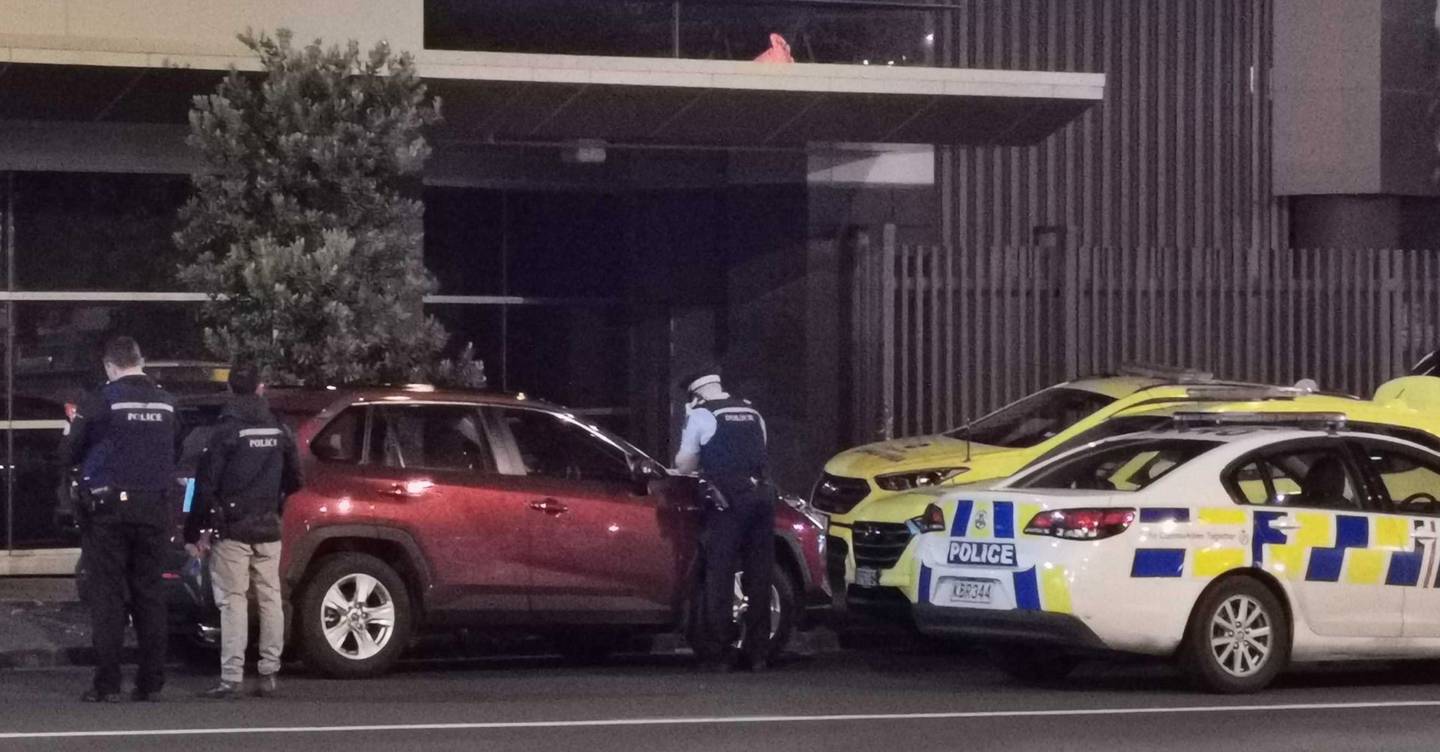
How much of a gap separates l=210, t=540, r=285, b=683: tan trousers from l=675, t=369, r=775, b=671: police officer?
8.30 feet

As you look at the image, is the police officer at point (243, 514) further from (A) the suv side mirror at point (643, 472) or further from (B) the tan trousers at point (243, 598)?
(A) the suv side mirror at point (643, 472)

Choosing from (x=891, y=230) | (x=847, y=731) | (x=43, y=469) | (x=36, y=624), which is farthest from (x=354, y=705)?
(x=891, y=230)

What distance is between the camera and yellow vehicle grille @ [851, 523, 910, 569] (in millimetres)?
12570

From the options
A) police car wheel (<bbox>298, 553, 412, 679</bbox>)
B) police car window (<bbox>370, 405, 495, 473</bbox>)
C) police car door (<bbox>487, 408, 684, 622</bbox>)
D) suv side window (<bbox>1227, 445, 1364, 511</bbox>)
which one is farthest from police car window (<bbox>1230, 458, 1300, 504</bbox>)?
police car wheel (<bbox>298, 553, 412, 679</bbox>)

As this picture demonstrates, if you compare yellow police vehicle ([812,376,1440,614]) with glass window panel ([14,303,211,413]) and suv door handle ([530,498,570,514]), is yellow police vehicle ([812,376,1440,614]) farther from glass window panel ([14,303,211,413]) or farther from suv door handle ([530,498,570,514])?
glass window panel ([14,303,211,413])

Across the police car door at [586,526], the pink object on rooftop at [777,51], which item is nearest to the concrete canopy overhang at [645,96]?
the pink object on rooftop at [777,51]

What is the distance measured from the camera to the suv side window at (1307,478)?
11.3 meters

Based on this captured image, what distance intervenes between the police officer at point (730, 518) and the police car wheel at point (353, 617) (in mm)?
1766

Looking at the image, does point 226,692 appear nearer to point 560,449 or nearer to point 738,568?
point 560,449

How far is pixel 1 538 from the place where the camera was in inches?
635

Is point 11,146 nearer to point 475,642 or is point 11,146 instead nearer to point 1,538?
point 1,538

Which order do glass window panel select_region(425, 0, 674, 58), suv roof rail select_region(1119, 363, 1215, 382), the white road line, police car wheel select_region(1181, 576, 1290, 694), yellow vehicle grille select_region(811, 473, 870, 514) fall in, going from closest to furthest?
the white road line → police car wheel select_region(1181, 576, 1290, 694) → yellow vehicle grille select_region(811, 473, 870, 514) → suv roof rail select_region(1119, 363, 1215, 382) → glass window panel select_region(425, 0, 674, 58)

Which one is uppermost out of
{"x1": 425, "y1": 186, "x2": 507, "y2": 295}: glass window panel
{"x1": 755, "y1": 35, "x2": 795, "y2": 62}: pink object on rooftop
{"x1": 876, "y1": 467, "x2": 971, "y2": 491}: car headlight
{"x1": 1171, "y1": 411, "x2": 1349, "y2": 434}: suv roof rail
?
{"x1": 755, "y1": 35, "x2": 795, "y2": 62}: pink object on rooftop

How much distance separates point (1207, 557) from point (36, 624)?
24.1 ft
